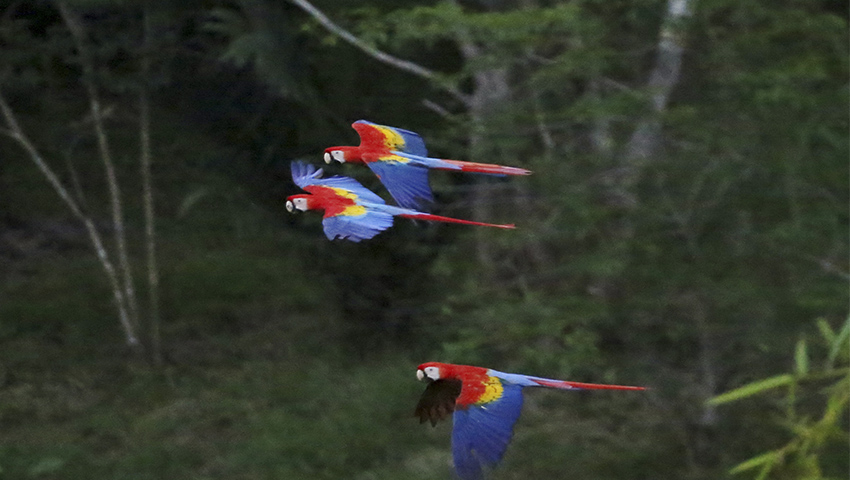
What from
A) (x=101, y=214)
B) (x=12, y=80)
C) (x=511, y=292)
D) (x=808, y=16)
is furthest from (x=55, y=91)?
(x=808, y=16)

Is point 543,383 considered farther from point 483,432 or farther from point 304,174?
point 304,174

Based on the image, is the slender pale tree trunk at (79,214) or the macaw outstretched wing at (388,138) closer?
the macaw outstretched wing at (388,138)

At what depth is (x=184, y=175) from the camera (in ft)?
10.6

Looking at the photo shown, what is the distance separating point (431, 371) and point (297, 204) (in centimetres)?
9

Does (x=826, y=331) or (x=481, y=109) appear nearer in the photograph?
(x=826, y=331)

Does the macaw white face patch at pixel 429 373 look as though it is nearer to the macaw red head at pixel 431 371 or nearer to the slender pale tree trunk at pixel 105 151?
the macaw red head at pixel 431 371

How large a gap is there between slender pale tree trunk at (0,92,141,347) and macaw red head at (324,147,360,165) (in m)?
3.12

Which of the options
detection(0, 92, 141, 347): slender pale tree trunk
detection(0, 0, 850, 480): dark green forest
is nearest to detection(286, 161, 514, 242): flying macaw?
detection(0, 0, 850, 480): dark green forest

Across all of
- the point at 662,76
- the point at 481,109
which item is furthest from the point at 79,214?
the point at 662,76

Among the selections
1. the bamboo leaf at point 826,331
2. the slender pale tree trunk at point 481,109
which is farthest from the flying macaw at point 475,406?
the slender pale tree trunk at point 481,109

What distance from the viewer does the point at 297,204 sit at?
380 mm

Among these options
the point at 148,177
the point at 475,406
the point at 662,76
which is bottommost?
the point at 148,177

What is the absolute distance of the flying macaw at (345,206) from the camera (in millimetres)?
322

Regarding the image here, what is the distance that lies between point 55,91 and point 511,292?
1.80 meters
